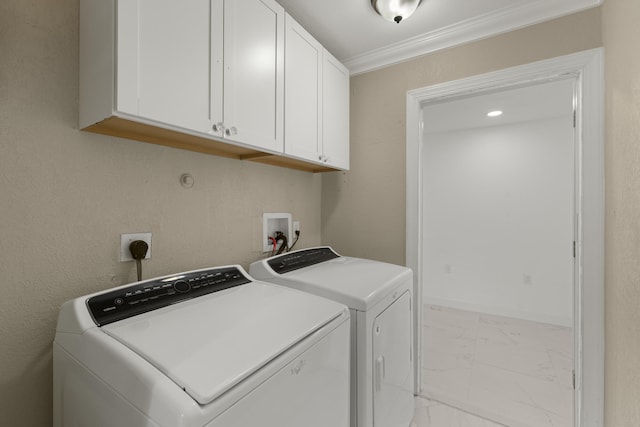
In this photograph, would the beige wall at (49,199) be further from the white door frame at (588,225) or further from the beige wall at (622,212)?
the white door frame at (588,225)

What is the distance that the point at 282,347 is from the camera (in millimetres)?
706

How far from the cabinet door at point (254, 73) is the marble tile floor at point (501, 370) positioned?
1987 mm

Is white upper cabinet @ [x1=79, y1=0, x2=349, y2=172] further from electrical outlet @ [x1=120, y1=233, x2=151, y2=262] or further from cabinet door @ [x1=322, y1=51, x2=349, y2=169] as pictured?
electrical outlet @ [x1=120, y1=233, x2=151, y2=262]

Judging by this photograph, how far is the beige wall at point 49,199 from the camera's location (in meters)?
0.85

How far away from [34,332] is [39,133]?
0.66 metres

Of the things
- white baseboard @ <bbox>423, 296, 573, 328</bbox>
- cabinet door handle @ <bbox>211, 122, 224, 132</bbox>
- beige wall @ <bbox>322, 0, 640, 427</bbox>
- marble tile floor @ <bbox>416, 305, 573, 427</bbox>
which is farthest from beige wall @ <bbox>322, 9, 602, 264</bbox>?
white baseboard @ <bbox>423, 296, 573, 328</bbox>

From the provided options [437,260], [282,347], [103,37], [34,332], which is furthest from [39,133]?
[437,260]

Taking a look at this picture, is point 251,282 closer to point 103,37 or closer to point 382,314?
point 382,314

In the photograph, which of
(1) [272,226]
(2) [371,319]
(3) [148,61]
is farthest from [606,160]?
(3) [148,61]

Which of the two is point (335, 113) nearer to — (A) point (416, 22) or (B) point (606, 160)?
(A) point (416, 22)

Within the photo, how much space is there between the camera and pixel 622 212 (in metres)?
1.14

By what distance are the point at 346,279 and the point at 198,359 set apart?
0.83 m

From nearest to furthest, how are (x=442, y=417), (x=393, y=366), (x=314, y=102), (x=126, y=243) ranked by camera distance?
1. (x=126, y=243)
2. (x=393, y=366)
3. (x=314, y=102)
4. (x=442, y=417)

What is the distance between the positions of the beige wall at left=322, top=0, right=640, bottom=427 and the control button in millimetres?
1338
